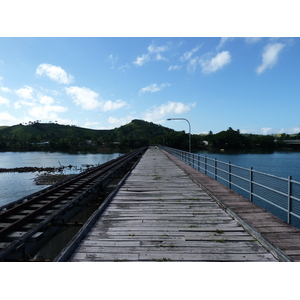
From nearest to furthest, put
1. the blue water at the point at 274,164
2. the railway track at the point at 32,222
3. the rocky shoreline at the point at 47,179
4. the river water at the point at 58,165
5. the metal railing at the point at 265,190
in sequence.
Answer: the railway track at the point at 32,222 → the metal railing at the point at 265,190 → the river water at the point at 58,165 → the rocky shoreline at the point at 47,179 → the blue water at the point at 274,164

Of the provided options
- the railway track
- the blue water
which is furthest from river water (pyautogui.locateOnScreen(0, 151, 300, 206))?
the railway track

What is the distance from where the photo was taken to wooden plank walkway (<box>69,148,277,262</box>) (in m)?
3.70

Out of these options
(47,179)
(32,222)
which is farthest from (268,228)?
(47,179)

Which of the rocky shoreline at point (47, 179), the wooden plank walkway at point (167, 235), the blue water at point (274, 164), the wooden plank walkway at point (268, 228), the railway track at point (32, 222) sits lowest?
the rocky shoreline at point (47, 179)

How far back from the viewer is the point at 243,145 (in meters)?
131

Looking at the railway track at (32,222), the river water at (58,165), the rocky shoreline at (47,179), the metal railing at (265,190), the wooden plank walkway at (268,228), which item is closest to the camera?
the wooden plank walkway at (268,228)

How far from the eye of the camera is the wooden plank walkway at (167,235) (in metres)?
3.70

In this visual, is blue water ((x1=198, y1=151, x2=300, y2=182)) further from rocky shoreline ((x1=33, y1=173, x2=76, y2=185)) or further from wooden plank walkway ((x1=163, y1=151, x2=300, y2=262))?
rocky shoreline ((x1=33, y1=173, x2=76, y2=185))

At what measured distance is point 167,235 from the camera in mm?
4461

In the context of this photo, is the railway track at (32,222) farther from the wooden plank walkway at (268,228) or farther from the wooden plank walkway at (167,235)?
the wooden plank walkway at (268,228)

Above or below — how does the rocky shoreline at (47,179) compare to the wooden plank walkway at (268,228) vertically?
below

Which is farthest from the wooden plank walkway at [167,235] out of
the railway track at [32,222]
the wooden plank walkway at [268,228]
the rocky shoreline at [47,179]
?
the rocky shoreline at [47,179]
